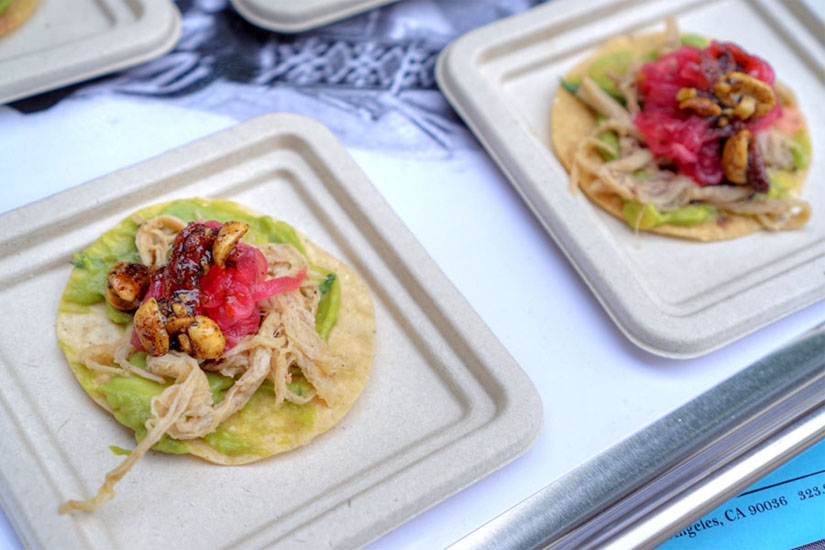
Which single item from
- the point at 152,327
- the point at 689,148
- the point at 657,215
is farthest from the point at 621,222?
the point at 152,327

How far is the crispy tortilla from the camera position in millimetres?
1889

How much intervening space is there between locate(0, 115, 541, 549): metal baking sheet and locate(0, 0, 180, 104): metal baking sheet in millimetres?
514

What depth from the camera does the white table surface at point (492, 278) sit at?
6.77 feet

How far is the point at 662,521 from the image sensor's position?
1.88 metres

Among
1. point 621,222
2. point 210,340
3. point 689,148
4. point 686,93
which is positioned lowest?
point 210,340

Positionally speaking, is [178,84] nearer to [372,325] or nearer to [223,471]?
[372,325]

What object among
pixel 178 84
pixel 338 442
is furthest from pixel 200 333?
pixel 178 84

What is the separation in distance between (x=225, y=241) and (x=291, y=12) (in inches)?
47.3

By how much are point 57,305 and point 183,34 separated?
46.4 inches

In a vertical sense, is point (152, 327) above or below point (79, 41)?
below

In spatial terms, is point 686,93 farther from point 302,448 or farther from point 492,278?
point 302,448

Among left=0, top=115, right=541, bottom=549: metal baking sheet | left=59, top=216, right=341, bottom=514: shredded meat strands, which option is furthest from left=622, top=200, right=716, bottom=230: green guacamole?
left=59, top=216, right=341, bottom=514: shredded meat strands

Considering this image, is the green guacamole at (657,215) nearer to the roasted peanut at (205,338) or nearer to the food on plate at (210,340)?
the food on plate at (210,340)

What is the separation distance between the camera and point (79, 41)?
2545mm
